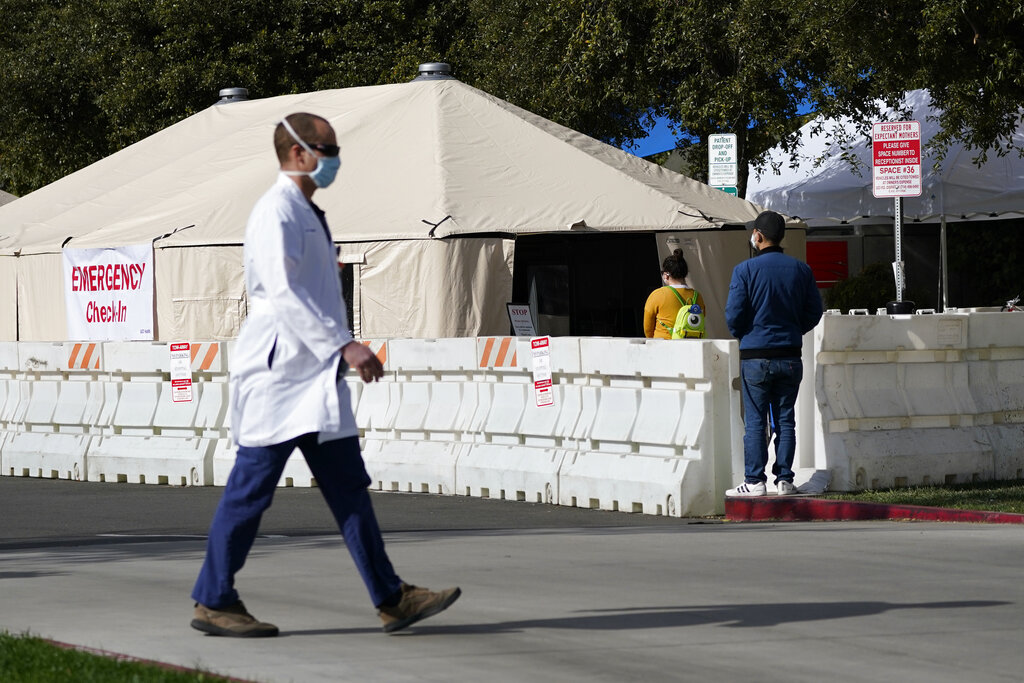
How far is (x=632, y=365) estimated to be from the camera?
38.8 ft

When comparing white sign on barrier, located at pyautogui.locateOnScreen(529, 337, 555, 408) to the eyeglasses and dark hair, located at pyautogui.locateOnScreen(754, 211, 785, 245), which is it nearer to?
dark hair, located at pyautogui.locateOnScreen(754, 211, 785, 245)

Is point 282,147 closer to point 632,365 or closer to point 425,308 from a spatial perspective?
point 632,365

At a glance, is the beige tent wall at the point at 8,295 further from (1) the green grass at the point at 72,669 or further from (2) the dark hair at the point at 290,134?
(1) the green grass at the point at 72,669

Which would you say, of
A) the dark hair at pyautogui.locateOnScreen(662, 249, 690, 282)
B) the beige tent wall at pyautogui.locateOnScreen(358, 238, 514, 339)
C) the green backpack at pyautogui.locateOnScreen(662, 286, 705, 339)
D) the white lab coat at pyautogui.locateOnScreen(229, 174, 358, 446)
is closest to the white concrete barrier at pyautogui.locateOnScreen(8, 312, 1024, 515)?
the green backpack at pyautogui.locateOnScreen(662, 286, 705, 339)

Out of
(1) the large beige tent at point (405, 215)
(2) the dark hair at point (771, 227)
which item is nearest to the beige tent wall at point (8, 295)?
(1) the large beige tent at point (405, 215)

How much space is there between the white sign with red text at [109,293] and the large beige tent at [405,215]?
0.19m

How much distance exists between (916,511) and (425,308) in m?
11.7

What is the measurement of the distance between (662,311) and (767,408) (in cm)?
273

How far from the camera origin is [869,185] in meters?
26.8

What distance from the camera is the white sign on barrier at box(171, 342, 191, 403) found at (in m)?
14.8

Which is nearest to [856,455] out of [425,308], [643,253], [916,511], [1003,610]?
[916,511]

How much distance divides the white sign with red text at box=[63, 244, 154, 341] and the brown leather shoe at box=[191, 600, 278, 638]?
17.3m

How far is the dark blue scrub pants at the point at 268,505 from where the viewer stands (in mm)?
6199

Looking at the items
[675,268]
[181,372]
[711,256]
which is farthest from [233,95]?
[675,268]
